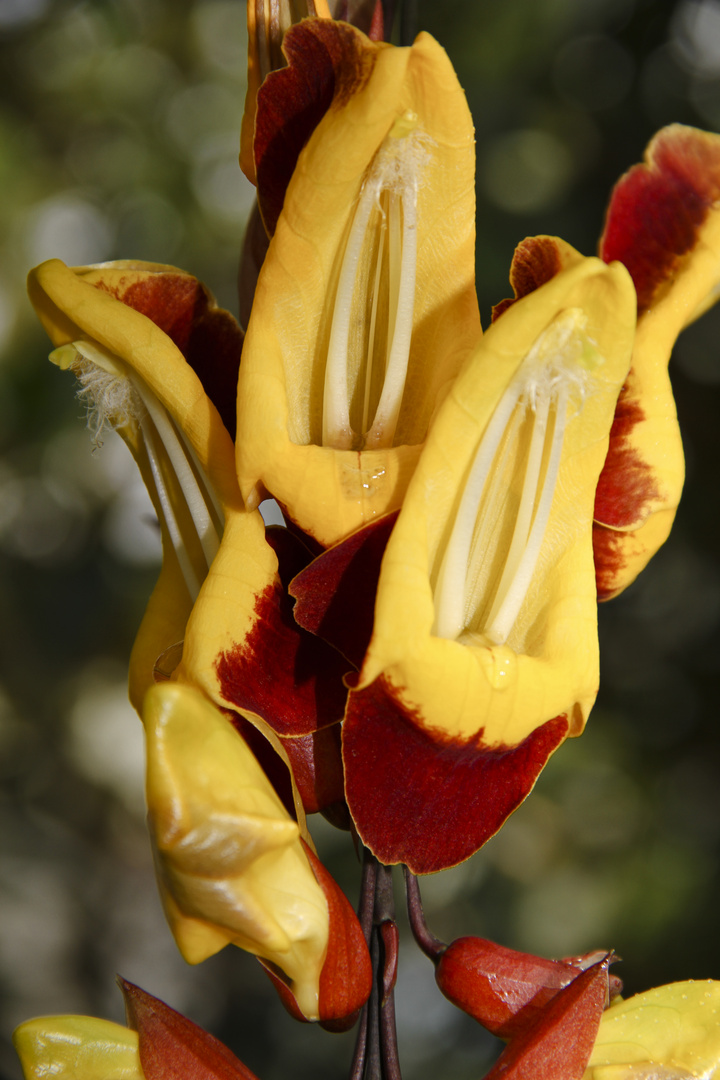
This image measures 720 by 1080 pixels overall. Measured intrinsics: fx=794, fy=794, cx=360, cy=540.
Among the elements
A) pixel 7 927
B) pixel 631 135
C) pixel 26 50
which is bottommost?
pixel 7 927

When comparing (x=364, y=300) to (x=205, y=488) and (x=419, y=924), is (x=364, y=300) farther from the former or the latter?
(x=419, y=924)

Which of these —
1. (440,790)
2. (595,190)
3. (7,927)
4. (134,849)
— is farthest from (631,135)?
(7,927)

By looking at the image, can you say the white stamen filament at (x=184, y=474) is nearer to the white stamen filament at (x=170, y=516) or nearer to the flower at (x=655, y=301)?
the white stamen filament at (x=170, y=516)

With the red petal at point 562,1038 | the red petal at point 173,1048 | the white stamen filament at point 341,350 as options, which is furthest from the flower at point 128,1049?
the white stamen filament at point 341,350

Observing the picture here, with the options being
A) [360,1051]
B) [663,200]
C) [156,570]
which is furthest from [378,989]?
[156,570]

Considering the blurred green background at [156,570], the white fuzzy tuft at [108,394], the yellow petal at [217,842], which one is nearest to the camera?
the yellow petal at [217,842]

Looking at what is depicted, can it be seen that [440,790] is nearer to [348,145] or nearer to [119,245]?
[348,145]
